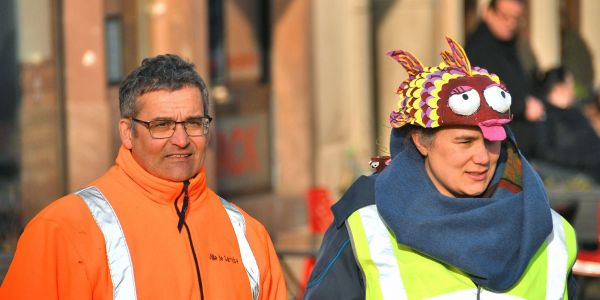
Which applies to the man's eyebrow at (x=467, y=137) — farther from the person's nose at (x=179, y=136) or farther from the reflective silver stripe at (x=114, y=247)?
the reflective silver stripe at (x=114, y=247)

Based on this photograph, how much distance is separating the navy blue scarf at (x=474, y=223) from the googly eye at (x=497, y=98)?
22 cm

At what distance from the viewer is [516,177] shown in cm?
441

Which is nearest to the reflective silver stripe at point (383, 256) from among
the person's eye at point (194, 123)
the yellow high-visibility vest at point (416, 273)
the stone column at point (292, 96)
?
the yellow high-visibility vest at point (416, 273)

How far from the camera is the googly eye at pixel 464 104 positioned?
13.9ft

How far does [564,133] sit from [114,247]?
7.28 metres

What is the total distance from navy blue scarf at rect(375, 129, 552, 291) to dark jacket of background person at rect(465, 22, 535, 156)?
5.38 meters

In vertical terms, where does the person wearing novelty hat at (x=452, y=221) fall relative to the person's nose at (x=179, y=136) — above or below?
below

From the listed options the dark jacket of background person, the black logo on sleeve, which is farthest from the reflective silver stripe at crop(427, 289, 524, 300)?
the dark jacket of background person

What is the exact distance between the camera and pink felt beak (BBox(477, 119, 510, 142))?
4234mm

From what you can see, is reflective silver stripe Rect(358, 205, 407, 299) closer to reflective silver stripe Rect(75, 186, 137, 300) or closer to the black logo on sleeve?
the black logo on sleeve

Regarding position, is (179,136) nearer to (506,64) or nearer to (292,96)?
(506,64)

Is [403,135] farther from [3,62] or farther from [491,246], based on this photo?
[3,62]

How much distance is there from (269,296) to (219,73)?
25.9 ft

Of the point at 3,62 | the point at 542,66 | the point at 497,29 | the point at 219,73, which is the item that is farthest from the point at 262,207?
the point at 542,66
